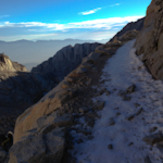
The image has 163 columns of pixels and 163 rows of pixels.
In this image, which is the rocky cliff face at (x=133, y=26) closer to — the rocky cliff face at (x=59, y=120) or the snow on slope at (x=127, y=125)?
the rocky cliff face at (x=59, y=120)

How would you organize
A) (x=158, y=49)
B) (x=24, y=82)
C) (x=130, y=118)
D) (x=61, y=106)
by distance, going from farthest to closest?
(x=24, y=82), (x=158, y=49), (x=61, y=106), (x=130, y=118)

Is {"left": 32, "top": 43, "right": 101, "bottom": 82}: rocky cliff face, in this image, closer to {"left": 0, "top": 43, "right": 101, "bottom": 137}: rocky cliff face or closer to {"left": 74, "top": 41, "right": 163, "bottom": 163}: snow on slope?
{"left": 0, "top": 43, "right": 101, "bottom": 137}: rocky cliff face

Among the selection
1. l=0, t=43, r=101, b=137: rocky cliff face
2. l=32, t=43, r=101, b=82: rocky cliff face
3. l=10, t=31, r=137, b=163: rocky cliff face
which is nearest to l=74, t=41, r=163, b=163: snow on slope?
l=10, t=31, r=137, b=163: rocky cliff face

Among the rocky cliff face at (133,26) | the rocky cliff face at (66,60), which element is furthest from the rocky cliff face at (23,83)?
the rocky cliff face at (133,26)

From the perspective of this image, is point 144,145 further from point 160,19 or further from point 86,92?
point 160,19

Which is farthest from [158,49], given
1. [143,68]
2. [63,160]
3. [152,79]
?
[63,160]

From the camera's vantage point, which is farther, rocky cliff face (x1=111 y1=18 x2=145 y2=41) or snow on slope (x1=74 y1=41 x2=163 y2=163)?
rocky cliff face (x1=111 y1=18 x2=145 y2=41)

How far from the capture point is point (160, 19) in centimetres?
1060

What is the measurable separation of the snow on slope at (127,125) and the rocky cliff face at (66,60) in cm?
5475

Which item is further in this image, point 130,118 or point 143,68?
point 143,68

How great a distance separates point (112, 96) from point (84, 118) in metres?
2.41

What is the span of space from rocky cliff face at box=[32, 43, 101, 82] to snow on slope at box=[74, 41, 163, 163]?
54.7 m

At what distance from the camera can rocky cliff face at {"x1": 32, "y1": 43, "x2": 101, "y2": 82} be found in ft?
210

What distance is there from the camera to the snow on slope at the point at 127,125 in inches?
190
